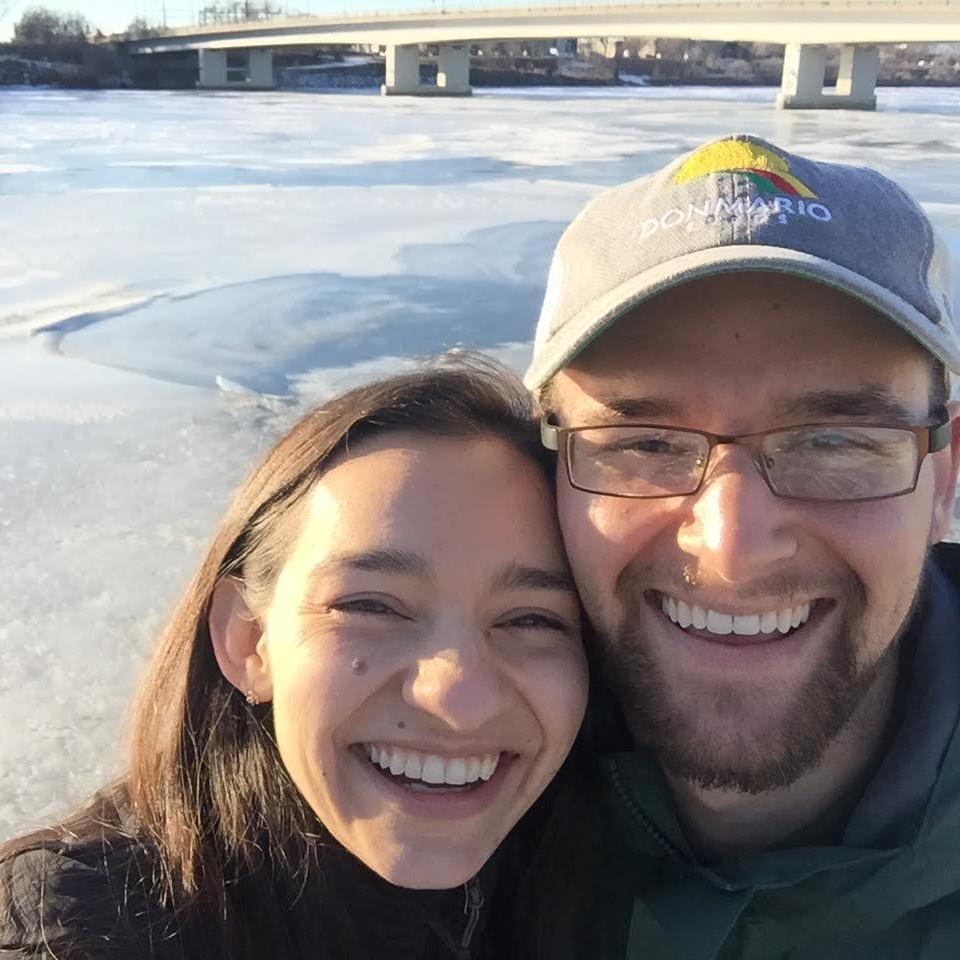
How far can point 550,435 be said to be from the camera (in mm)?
1523

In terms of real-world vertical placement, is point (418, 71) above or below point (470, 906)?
above

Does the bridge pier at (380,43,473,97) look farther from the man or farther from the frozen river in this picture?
the man

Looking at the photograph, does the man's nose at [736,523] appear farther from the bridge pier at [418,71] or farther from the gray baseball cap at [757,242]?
the bridge pier at [418,71]

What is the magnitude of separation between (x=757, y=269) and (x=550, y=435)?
0.39 meters

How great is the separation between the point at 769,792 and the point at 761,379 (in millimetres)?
633

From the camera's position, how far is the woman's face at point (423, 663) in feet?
4.22

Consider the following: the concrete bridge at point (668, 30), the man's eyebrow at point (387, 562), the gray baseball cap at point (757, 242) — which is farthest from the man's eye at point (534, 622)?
the concrete bridge at point (668, 30)

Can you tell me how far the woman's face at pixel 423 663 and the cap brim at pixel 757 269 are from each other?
278mm

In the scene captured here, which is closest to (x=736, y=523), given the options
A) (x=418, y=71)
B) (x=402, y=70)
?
(x=402, y=70)

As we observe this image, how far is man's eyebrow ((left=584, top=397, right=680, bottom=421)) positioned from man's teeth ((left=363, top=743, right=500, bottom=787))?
525mm

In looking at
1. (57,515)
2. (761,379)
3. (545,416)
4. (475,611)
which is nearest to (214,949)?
(475,611)

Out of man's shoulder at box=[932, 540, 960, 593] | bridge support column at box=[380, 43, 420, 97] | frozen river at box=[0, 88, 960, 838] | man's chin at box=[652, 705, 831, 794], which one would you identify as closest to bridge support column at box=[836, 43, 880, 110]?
bridge support column at box=[380, 43, 420, 97]

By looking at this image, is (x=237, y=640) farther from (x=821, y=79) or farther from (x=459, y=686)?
(x=821, y=79)

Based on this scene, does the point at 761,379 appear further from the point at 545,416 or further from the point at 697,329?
the point at 545,416
